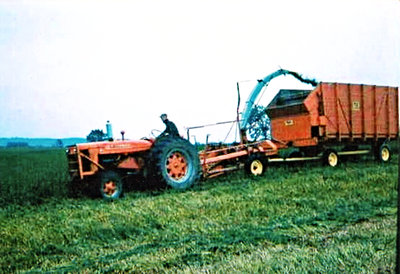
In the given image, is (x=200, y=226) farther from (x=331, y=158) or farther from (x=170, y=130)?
(x=331, y=158)

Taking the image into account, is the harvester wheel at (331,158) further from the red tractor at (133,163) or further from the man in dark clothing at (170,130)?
the man in dark clothing at (170,130)

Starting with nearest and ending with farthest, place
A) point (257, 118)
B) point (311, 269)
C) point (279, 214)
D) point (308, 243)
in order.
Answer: point (311, 269)
point (308, 243)
point (279, 214)
point (257, 118)

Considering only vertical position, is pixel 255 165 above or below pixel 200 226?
below

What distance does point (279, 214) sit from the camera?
3.91m

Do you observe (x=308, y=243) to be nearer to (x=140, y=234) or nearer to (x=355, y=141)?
(x=140, y=234)

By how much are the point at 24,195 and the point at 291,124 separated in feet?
17.5

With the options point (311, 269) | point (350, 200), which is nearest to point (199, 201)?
point (350, 200)

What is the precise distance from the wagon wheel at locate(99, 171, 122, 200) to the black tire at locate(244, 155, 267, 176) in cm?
250

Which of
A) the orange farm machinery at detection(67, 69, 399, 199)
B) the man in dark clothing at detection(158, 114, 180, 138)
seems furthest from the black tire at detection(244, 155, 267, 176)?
the man in dark clothing at detection(158, 114, 180, 138)

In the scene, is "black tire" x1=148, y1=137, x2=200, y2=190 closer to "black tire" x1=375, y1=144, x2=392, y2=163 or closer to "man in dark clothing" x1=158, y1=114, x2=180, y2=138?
"man in dark clothing" x1=158, y1=114, x2=180, y2=138

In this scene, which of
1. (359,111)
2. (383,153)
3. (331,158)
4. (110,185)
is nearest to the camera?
(110,185)

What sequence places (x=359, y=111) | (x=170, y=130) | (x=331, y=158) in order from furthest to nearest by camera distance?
(x=359, y=111), (x=331, y=158), (x=170, y=130)

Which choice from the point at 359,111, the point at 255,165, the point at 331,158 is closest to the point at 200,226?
the point at 255,165

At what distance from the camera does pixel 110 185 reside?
18.4 ft
